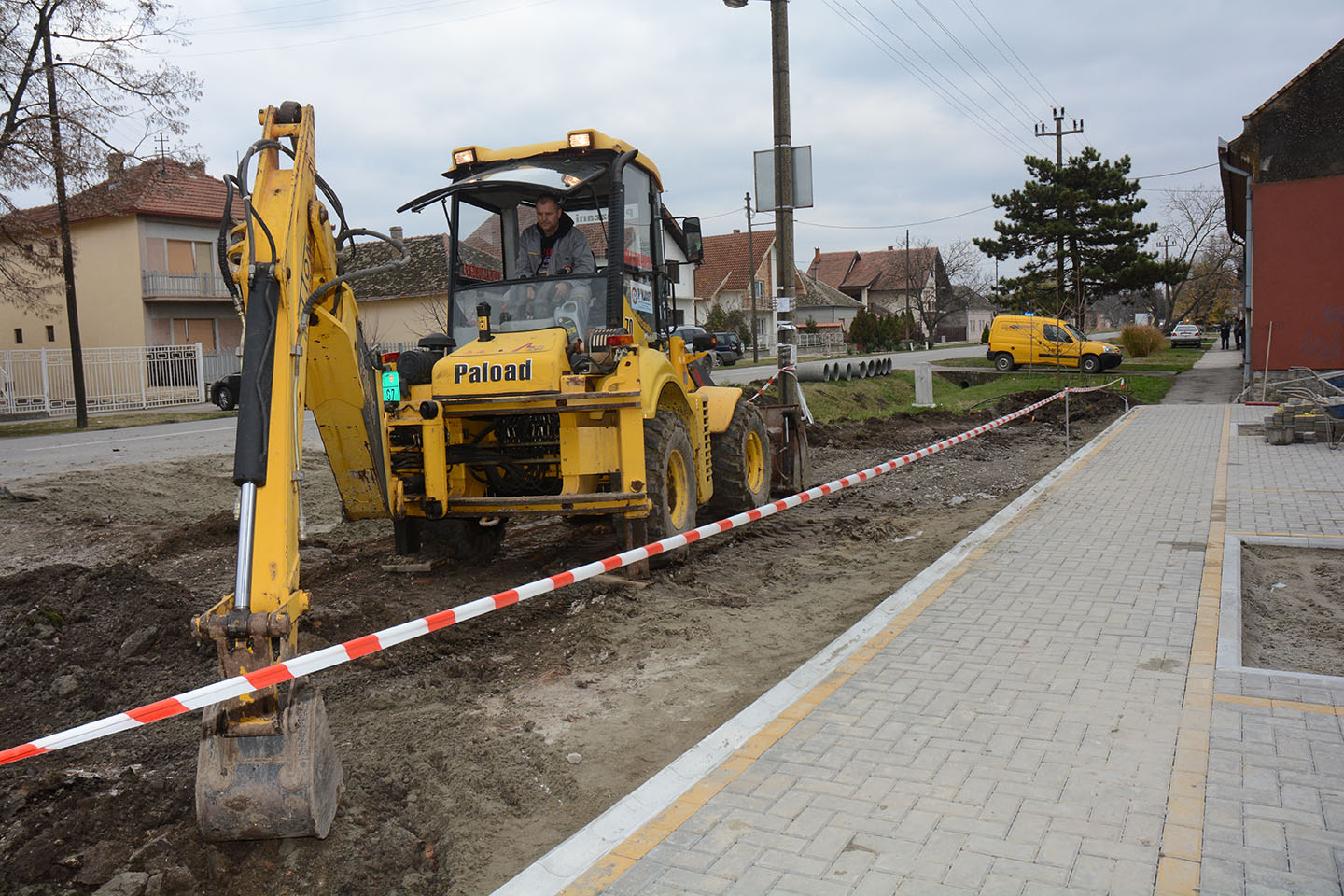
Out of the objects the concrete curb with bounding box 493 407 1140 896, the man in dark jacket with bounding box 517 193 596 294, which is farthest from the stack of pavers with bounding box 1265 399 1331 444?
the man in dark jacket with bounding box 517 193 596 294

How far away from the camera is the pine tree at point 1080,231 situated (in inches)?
1422

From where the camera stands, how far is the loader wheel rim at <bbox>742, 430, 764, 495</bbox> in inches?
391

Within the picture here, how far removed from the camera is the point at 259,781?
3.51 metres

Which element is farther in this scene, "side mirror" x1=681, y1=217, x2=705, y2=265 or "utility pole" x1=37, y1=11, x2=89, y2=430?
"utility pole" x1=37, y1=11, x2=89, y2=430

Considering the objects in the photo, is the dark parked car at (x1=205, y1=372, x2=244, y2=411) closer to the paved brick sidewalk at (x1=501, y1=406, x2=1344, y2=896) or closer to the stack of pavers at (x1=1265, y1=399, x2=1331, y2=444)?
the paved brick sidewalk at (x1=501, y1=406, x2=1344, y2=896)

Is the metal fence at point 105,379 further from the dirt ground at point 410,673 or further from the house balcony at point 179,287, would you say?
the dirt ground at point 410,673

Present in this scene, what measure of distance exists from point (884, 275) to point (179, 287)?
69.6 metres

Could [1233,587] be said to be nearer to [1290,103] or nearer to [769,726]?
[769,726]

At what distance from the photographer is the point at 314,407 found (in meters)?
5.41

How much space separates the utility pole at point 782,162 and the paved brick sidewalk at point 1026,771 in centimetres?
903

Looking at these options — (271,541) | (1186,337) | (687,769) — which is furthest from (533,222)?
(1186,337)

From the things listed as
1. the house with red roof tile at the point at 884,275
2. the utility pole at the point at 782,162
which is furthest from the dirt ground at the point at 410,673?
the house with red roof tile at the point at 884,275

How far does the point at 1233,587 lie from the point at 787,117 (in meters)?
10.3

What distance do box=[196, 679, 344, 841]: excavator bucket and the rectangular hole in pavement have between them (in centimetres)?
440
